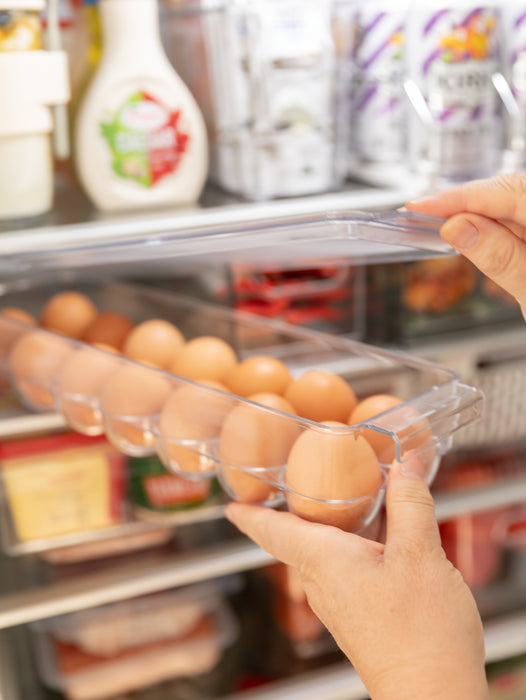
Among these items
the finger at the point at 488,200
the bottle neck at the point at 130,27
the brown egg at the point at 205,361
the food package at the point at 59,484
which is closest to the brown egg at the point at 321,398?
the brown egg at the point at 205,361

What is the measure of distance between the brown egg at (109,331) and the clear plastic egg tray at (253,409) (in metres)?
0.08

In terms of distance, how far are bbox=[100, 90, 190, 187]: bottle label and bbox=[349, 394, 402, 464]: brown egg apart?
46 centimetres

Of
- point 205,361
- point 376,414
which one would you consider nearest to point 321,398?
point 376,414

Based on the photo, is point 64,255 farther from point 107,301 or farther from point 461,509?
point 461,509

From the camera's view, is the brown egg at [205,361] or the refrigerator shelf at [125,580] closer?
the brown egg at [205,361]

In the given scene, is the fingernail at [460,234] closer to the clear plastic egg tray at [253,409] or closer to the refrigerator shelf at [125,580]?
the clear plastic egg tray at [253,409]

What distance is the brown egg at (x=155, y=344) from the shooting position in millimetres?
923

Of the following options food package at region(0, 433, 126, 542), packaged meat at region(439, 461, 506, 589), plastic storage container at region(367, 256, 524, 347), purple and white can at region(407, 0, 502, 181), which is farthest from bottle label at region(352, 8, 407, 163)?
packaged meat at region(439, 461, 506, 589)

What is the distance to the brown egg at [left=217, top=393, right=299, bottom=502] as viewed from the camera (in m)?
0.68

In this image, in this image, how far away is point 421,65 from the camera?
1066 millimetres

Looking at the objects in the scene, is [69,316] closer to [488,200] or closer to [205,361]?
[205,361]

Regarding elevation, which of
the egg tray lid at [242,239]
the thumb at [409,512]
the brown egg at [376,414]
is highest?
the egg tray lid at [242,239]

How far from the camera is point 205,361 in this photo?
0.87 m

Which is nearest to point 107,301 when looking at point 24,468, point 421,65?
point 24,468
